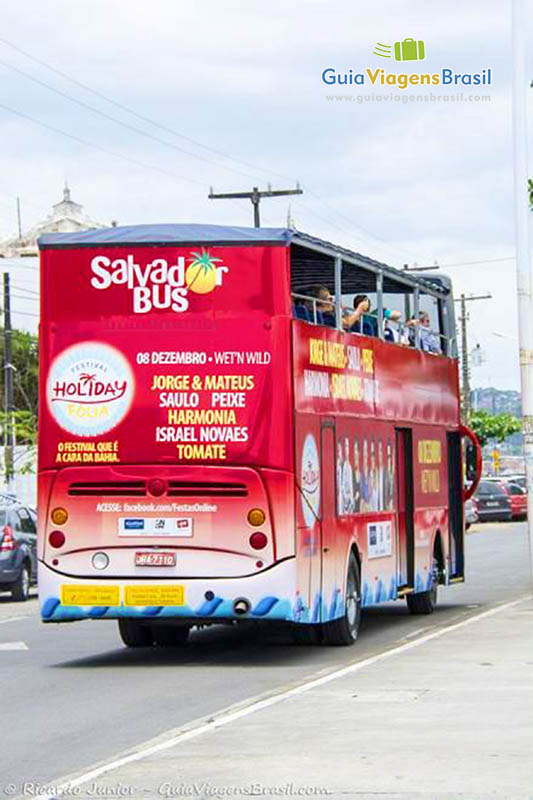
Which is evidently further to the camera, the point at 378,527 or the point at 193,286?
the point at 378,527

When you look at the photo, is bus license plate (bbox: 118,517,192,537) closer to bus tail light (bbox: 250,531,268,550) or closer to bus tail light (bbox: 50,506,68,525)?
bus tail light (bbox: 50,506,68,525)

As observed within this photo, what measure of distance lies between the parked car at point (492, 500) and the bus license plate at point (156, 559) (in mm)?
51074

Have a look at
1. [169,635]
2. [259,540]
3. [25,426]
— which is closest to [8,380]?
[25,426]

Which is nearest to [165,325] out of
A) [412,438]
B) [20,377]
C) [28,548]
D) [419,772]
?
[412,438]

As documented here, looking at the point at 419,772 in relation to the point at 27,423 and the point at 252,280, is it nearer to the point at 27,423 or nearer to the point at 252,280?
the point at 252,280

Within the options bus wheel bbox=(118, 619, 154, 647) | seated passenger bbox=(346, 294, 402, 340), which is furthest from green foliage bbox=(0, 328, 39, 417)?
bus wheel bbox=(118, 619, 154, 647)

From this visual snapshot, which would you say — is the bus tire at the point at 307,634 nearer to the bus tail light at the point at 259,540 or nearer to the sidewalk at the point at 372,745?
the bus tail light at the point at 259,540

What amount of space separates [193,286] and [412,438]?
20.0 ft

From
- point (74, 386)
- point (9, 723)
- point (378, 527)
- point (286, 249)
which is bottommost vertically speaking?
point (9, 723)

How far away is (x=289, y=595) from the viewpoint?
1747cm

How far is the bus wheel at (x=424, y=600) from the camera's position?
24.4 meters

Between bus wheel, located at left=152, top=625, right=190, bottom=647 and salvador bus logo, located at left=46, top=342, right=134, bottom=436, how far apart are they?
3.47 m

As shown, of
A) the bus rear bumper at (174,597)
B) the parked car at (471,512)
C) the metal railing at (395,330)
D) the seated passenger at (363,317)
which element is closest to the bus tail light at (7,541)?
the metal railing at (395,330)

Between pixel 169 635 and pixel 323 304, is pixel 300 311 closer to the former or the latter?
pixel 323 304
